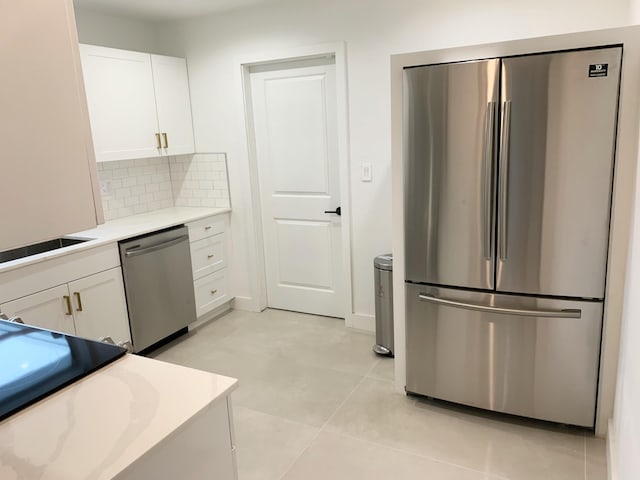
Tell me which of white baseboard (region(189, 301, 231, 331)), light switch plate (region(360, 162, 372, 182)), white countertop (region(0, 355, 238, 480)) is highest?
light switch plate (region(360, 162, 372, 182))

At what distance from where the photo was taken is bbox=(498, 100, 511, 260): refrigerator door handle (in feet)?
7.30

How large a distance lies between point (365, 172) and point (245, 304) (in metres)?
1.66

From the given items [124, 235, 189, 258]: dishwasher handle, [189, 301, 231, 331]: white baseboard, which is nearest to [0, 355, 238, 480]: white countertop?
[124, 235, 189, 258]: dishwasher handle

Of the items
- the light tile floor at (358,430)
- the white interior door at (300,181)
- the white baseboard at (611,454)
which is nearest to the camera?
the white baseboard at (611,454)

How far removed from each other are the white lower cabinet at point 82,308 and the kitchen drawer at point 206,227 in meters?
0.76

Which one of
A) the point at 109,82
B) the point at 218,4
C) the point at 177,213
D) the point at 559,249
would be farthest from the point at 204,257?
the point at 559,249

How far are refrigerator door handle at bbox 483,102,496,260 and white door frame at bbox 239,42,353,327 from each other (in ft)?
4.59

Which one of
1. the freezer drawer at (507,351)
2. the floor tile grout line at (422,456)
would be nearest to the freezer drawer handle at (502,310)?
the freezer drawer at (507,351)

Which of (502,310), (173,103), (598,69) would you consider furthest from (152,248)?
(598,69)

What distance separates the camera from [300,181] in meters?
3.92

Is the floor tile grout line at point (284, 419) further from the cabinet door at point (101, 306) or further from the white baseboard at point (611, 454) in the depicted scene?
the white baseboard at point (611, 454)

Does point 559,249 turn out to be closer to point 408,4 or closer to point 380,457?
point 380,457

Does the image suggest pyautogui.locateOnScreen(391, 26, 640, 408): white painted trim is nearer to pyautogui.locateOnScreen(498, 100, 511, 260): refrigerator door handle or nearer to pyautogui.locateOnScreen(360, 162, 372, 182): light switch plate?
pyautogui.locateOnScreen(498, 100, 511, 260): refrigerator door handle

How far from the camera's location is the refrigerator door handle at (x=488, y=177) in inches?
88.7
